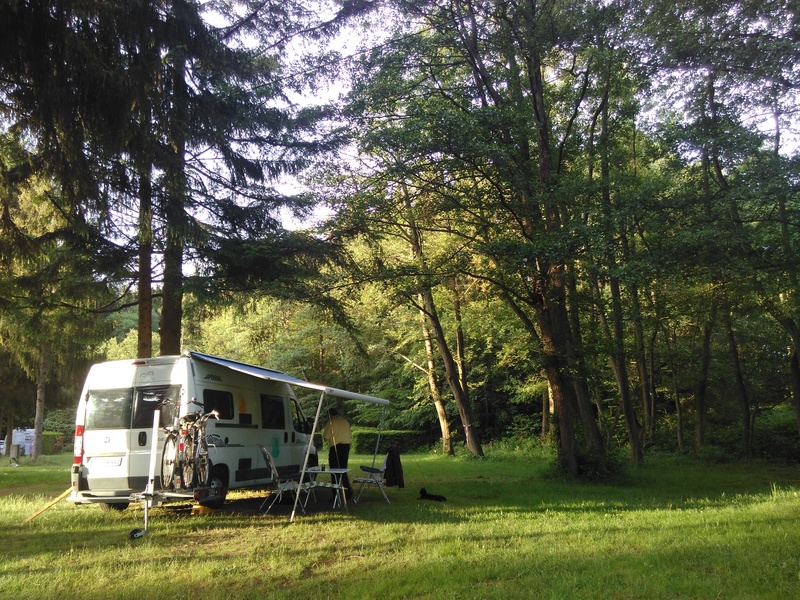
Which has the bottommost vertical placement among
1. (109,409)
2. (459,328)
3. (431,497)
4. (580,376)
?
(431,497)

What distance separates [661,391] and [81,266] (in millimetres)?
22669

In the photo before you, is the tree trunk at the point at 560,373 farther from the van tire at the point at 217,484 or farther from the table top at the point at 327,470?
the van tire at the point at 217,484

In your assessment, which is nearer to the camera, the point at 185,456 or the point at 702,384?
the point at 185,456

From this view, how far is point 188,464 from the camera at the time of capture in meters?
7.36

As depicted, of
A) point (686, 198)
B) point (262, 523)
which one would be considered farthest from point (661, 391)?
point (262, 523)

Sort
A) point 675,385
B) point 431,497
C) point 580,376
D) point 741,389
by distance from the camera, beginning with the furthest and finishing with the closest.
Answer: point 675,385 < point 741,389 < point 580,376 < point 431,497

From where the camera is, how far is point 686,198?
35.4 ft

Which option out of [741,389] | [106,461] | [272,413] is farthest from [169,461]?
[741,389]

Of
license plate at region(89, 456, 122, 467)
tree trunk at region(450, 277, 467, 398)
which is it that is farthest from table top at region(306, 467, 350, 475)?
tree trunk at region(450, 277, 467, 398)

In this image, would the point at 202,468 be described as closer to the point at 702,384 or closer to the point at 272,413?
the point at 272,413

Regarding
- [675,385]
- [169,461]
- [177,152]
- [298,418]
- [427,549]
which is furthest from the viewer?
[675,385]

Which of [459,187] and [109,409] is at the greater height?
[459,187]

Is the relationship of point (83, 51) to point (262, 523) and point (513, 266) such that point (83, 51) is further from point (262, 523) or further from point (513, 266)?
point (513, 266)

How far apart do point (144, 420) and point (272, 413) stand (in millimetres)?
2319
